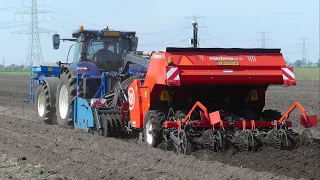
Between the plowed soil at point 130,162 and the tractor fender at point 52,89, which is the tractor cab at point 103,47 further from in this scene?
the plowed soil at point 130,162

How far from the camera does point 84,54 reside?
13031 mm

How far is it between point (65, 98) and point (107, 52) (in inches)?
55.5

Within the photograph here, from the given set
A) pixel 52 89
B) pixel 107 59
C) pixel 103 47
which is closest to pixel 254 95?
pixel 107 59

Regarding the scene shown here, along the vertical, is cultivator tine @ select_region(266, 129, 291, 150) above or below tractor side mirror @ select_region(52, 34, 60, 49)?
below

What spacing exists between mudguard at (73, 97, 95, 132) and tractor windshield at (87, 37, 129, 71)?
1.23 metres

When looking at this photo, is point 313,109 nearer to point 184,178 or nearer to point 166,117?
point 166,117

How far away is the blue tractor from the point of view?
37.0 ft

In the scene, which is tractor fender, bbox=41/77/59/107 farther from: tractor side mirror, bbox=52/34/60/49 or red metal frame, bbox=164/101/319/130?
red metal frame, bbox=164/101/319/130

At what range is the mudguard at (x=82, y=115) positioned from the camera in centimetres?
1141

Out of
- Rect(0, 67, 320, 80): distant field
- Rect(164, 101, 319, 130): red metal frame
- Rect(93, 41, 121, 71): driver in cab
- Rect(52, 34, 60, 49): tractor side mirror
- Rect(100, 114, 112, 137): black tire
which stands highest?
Rect(52, 34, 60, 49): tractor side mirror

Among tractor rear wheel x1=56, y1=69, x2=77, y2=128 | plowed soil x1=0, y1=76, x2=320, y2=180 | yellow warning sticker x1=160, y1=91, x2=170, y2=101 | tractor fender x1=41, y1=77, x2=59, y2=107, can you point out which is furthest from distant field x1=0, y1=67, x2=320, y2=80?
plowed soil x1=0, y1=76, x2=320, y2=180

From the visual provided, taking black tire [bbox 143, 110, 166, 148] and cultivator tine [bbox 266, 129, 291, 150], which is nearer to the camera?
cultivator tine [bbox 266, 129, 291, 150]

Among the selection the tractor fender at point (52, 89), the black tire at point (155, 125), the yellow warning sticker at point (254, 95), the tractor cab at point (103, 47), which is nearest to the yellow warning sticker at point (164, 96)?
the black tire at point (155, 125)

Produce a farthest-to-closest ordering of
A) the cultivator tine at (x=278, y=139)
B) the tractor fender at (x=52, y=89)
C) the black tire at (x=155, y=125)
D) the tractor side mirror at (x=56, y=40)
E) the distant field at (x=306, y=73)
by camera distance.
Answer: the distant field at (x=306, y=73), the tractor fender at (x=52, y=89), the tractor side mirror at (x=56, y=40), the black tire at (x=155, y=125), the cultivator tine at (x=278, y=139)
